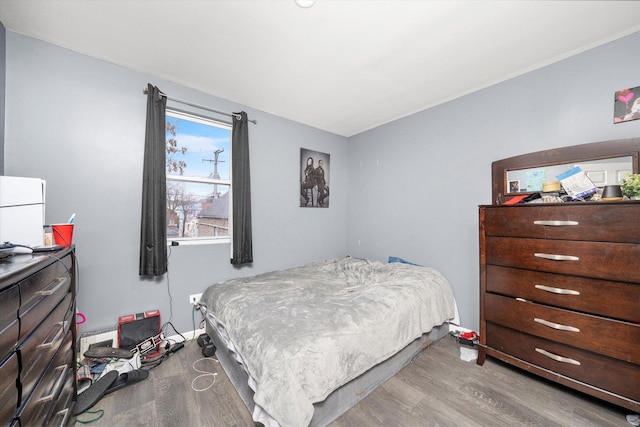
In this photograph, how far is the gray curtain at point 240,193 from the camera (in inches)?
104

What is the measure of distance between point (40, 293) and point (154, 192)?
1368mm

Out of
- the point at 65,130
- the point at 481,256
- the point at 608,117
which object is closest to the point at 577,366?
the point at 481,256

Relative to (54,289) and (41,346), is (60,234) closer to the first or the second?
(54,289)

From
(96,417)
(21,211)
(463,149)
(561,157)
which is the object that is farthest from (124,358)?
(561,157)

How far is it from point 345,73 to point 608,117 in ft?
6.67

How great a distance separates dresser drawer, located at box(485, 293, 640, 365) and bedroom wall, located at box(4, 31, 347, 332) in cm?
252

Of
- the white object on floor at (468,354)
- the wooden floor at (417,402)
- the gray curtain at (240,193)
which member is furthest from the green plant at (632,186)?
the gray curtain at (240,193)

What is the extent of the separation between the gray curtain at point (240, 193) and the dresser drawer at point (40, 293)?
56.9 inches

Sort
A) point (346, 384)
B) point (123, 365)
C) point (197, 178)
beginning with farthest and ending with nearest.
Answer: point (197, 178) → point (123, 365) → point (346, 384)

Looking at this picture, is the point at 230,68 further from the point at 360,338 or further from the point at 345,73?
the point at 360,338

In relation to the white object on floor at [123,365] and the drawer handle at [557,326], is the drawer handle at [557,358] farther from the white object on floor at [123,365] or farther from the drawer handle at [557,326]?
the white object on floor at [123,365]

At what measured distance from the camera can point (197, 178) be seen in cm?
255

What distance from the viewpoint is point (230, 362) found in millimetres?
1813

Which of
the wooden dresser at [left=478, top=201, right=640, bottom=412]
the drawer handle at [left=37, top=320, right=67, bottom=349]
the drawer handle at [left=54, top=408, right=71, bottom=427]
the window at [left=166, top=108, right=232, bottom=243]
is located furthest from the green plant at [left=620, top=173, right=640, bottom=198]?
the drawer handle at [left=54, top=408, right=71, bottom=427]
